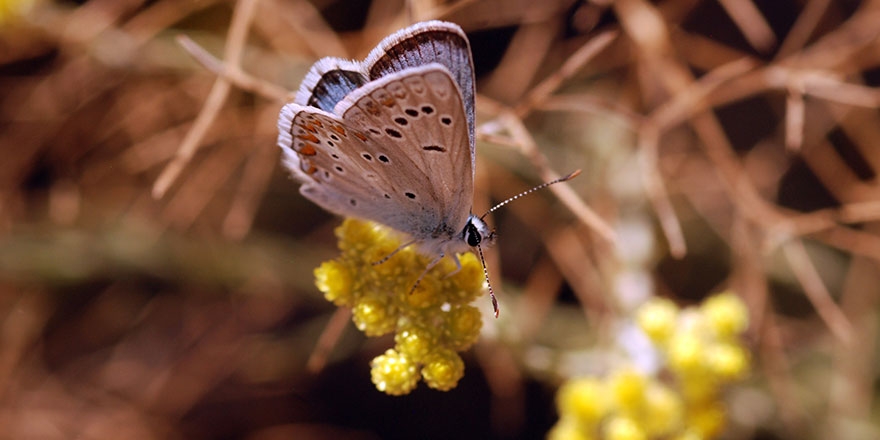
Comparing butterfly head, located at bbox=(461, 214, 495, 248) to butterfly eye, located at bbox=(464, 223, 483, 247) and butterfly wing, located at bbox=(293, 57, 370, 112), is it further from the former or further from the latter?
butterfly wing, located at bbox=(293, 57, 370, 112)

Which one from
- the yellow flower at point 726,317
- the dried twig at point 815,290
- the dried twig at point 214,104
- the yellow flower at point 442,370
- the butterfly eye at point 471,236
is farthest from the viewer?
the dried twig at point 815,290

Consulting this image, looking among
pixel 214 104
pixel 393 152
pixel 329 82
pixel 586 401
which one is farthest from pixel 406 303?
pixel 214 104

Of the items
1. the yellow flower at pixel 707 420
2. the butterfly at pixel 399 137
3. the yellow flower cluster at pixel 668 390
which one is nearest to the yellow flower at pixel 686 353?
the yellow flower cluster at pixel 668 390

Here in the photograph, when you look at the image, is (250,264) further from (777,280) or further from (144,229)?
(777,280)

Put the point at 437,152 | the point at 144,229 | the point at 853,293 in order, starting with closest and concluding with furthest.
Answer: the point at 437,152 → the point at 144,229 → the point at 853,293

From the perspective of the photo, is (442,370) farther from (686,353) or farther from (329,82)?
(686,353)

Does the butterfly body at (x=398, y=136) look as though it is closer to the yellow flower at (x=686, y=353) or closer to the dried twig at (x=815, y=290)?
the yellow flower at (x=686, y=353)

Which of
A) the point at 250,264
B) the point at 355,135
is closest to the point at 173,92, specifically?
the point at 250,264
